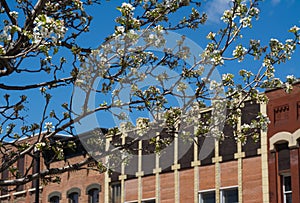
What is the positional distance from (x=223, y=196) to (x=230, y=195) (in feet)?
1.27

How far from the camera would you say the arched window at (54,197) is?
4388 cm

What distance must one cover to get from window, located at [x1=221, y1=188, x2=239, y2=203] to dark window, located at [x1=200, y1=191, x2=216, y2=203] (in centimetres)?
70

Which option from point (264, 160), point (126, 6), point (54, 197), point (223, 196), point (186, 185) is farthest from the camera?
point (54, 197)

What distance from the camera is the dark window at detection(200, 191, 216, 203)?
33.8 meters

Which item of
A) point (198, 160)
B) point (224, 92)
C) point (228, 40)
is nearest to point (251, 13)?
point (228, 40)

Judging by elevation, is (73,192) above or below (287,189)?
above

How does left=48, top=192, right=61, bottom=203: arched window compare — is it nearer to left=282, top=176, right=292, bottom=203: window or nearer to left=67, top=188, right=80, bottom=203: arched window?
left=67, top=188, right=80, bottom=203: arched window

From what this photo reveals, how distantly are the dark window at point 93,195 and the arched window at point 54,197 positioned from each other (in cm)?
309

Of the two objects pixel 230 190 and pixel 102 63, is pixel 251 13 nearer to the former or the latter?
pixel 102 63

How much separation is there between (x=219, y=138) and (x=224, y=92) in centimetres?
123

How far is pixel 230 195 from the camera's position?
32906 millimetres

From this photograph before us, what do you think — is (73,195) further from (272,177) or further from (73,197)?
(272,177)

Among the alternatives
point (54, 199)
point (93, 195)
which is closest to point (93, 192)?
point (93, 195)

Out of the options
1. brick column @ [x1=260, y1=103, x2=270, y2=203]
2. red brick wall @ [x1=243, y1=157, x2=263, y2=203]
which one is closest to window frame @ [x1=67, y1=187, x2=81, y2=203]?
red brick wall @ [x1=243, y1=157, x2=263, y2=203]
